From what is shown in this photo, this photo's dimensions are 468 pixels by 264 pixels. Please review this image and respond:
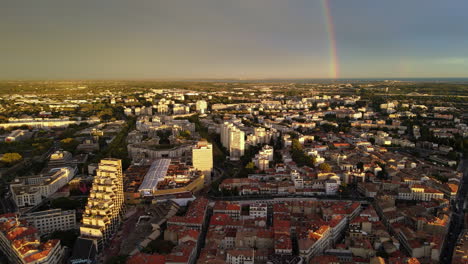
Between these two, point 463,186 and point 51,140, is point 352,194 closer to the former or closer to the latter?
point 463,186

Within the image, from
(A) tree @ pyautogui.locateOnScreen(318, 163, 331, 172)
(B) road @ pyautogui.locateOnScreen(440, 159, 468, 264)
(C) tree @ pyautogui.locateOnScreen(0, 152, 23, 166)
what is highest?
(A) tree @ pyautogui.locateOnScreen(318, 163, 331, 172)

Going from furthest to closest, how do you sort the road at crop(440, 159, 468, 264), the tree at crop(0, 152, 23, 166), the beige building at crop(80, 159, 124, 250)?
the tree at crop(0, 152, 23, 166) < the beige building at crop(80, 159, 124, 250) < the road at crop(440, 159, 468, 264)

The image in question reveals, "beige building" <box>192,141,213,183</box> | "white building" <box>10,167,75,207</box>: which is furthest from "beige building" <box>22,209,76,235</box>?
"beige building" <box>192,141,213,183</box>

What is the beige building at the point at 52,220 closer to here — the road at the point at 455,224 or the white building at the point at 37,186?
the white building at the point at 37,186

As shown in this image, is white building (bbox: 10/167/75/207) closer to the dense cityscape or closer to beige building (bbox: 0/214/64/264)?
the dense cityscape

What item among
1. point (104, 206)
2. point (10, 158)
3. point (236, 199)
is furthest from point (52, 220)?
point (10, 158)

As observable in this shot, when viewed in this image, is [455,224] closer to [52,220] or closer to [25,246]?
[25,246]
